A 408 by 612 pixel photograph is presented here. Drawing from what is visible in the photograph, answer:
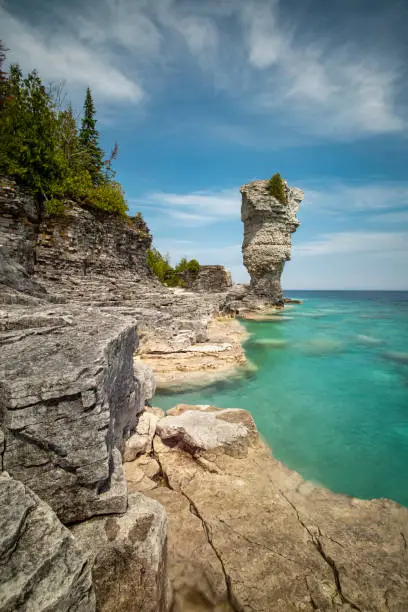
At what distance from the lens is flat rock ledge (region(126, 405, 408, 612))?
7.99ft

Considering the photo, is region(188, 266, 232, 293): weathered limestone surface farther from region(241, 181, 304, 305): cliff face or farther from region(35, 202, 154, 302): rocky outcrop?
region(35, 202, 154, 302): rocky outcrop

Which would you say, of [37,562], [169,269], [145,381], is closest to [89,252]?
[145,381]

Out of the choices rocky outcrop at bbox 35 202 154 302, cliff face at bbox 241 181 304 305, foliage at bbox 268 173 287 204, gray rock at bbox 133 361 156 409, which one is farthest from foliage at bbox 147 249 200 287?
gray rock at bbox 133 361 156 409

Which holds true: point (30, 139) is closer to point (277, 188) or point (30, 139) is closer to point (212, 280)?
point (277, 188)

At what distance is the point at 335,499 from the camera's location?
374cm

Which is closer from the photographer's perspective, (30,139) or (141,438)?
(141,438)

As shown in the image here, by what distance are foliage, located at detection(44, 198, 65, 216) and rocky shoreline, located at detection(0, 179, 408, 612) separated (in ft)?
25.3

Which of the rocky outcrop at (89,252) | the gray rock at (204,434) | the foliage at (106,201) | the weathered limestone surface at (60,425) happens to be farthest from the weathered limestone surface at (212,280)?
the weathered limestone surface at (60,425)

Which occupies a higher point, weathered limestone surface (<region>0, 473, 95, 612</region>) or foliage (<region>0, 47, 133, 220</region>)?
foliage (<region>0, 47, 133, 220</region>)

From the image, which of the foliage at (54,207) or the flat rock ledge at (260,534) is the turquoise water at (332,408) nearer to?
the flat rock ledge at (260,534)

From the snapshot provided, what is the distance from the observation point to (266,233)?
30922mm

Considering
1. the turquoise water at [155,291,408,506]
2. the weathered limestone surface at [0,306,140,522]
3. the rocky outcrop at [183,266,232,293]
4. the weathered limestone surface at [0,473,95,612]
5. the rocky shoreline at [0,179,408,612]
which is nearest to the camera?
the weathered limestone surface at [0,473,95,612]

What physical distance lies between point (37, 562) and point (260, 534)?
7.93 ft

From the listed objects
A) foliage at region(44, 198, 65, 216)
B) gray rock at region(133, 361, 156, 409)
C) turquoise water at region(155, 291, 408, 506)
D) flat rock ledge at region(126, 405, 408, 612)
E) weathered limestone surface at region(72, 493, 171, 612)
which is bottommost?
turquoise water at region(155, 291, 408, 506)
